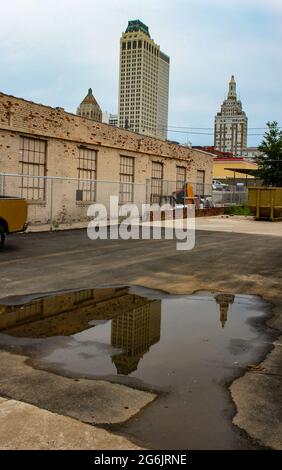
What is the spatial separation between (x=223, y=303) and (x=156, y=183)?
22.2 metres

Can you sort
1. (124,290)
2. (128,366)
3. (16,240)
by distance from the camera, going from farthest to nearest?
(16,240)
(124,290)
(128,366)

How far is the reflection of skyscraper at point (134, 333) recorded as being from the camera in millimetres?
4898

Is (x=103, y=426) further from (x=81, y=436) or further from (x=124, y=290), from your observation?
(x=124, y=290)

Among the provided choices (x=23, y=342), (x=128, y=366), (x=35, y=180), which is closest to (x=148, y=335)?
(x=128, y=366)

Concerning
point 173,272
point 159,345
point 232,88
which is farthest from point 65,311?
point 232,88

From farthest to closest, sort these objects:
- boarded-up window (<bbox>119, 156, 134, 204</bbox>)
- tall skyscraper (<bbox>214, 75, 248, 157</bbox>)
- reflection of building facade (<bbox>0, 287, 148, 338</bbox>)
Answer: tall skyscraper (<bbox>214, 75, 248, 157</bbox>)
boarded-up window (<bbox>119, 156, 134, 204</bbox>)
reflection of building facade (<bbox>0, 287, 148, 338</bbox>)

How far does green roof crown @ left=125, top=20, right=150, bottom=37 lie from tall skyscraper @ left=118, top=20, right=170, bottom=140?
0.89 ft

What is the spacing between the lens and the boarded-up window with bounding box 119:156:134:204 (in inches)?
1011

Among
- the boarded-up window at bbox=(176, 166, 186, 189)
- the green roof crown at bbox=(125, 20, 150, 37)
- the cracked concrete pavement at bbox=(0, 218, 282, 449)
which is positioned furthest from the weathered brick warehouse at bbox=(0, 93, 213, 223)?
the green roof crown at bbox=(125, 20, 150, 37)

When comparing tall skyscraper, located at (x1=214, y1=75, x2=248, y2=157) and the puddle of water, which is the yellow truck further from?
tall skyscraper, located at (x1=214, y1=75, x2=248, y2=157)

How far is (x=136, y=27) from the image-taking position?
411ft

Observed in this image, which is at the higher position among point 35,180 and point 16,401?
point 35,180

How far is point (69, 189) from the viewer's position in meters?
21.7
